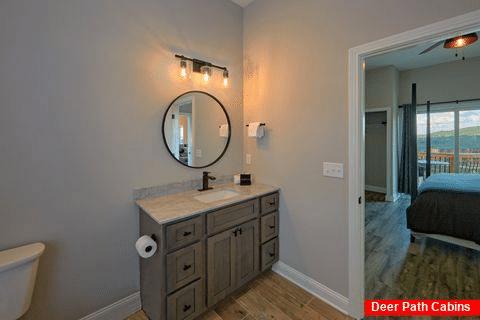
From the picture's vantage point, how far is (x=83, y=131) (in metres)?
1.48

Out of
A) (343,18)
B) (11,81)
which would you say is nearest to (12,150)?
(11,81)

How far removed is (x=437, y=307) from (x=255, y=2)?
Result: 3347mm

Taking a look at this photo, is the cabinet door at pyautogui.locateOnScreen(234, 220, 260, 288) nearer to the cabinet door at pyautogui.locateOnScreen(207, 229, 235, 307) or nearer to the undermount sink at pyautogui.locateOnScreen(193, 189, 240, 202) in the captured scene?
the cabinet door at pyautogui.locateOnScreen(207, 229, 235, 307)

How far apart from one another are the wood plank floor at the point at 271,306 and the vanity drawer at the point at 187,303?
204 millimetres

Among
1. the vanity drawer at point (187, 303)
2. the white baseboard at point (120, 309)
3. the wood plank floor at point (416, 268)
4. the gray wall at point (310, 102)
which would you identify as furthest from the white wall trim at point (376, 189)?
the white baseboard at point (120, 309)

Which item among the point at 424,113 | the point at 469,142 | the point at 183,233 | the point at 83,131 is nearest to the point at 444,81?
the point at 424,113

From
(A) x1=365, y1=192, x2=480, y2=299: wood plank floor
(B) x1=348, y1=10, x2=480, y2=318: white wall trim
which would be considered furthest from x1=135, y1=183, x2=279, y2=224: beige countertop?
(A) x1=365, y1=192, x2=480, y2=299: wood plank floor

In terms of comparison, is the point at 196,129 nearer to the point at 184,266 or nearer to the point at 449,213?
the point at 184,266

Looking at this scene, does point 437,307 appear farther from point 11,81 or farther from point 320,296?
point 11,81

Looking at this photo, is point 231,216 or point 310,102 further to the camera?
point 310,102

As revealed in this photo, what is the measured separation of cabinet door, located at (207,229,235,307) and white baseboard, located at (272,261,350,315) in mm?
640

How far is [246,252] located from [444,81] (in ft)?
18.4

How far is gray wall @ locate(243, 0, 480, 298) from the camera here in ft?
5.16

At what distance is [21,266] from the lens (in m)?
1.11
